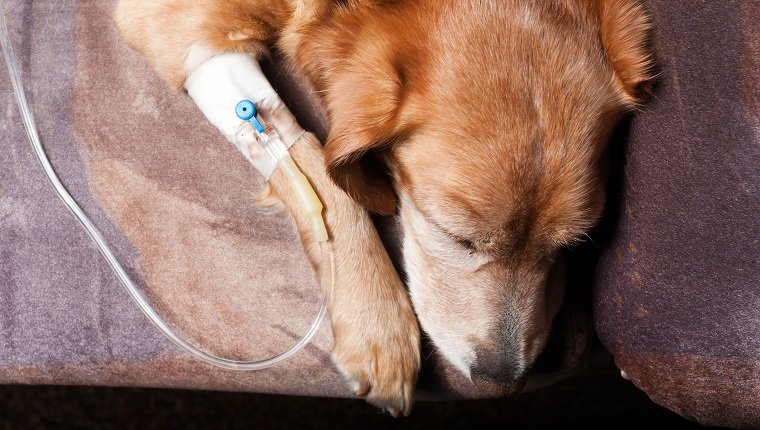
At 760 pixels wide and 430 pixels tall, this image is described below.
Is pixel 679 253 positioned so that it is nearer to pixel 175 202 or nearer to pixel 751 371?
pixel 751 371

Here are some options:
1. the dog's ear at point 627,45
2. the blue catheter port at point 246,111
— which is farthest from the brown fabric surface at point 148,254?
the dog's ear at point 627,45

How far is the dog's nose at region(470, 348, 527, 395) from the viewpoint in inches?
50.3

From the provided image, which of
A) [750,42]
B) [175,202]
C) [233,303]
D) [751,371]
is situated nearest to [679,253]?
[751,371]

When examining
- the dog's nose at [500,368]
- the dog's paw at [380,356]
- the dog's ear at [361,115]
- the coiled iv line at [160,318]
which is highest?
the dog's ear at [361,115]

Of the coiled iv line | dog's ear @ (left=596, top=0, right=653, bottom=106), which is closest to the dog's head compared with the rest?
dog's ear @ (left=596, top=0, right=653, bottom=106)

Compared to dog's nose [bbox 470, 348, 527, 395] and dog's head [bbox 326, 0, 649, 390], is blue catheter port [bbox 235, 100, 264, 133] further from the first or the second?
dog's nose [bbox 470, 348, 527, 395]

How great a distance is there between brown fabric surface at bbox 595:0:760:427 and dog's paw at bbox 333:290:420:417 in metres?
0.37

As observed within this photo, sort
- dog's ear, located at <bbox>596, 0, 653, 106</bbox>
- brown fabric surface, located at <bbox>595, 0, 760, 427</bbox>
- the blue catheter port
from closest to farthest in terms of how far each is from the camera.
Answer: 1. brown fabric surface, located at <bbox>595, 0, 760, 427</bbox>
2. dog's ear, located at <bbox>596, 0, 653, 106</bbox>
3. the blue catheter port

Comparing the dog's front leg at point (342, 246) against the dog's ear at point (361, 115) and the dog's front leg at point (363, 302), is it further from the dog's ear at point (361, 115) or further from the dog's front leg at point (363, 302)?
the dog's ear at point (361, 115)

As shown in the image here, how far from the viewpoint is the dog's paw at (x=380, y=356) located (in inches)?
50.6

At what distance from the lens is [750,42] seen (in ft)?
3.41

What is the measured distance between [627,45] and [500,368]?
572 mm

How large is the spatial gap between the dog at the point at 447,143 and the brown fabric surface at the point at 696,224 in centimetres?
6

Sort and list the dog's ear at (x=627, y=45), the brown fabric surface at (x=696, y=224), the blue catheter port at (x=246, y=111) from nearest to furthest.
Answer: the brown fabric surface at (x=696, y=224) → the dog's ear at (x=627, y=45) → the blue catheter port at (x=246, y=111)
